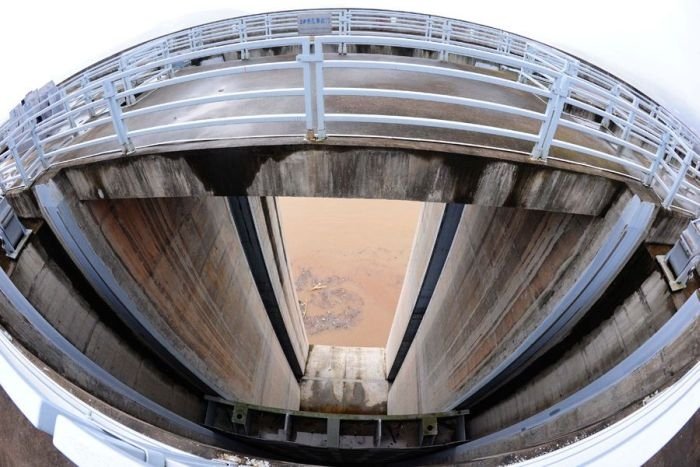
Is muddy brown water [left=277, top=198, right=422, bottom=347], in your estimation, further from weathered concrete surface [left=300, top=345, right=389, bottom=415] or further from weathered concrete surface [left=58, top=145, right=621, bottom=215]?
weathered concrete surface [left=58, top=145, right=621, bottom=215]

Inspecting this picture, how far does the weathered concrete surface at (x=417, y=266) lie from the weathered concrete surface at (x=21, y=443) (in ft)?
19.9

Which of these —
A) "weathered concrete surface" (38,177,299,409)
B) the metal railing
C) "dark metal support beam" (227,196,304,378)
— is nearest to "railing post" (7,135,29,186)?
the metal railing

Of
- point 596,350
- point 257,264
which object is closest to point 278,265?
point 257,264

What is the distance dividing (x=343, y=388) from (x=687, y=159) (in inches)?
408

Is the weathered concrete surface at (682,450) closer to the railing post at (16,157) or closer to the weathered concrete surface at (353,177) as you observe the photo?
the weathered concrete surface at (353,177)

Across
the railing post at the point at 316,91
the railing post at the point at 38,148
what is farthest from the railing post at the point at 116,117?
the railing post at the point at 316,91

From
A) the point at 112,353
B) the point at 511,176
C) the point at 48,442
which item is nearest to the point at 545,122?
the point at 511,176

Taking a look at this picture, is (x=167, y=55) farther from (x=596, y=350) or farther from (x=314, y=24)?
(x=596, y=350)

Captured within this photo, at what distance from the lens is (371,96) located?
14.5ft

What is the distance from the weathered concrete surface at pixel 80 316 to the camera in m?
3.76

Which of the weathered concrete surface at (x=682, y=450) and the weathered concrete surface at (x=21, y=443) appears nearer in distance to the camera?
the weathered concrete surface at (x=682, y=450)

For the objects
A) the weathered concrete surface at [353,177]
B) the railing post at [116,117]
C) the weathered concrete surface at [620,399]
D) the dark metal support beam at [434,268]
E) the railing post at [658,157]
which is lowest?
the weathered concrete surface at [620,399]

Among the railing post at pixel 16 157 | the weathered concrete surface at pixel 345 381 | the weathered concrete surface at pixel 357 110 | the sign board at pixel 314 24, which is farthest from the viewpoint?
the weathered concrete surface at pixel 345 381

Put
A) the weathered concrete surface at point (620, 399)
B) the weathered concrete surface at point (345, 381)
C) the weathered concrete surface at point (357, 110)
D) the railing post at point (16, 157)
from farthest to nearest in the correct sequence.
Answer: the weathered concrete surface at point (345, 381) < the weathered concrete surface at point (357, 110) < the railing post at point (16, 157) < the weathered concrete surface at point (620, 399)
